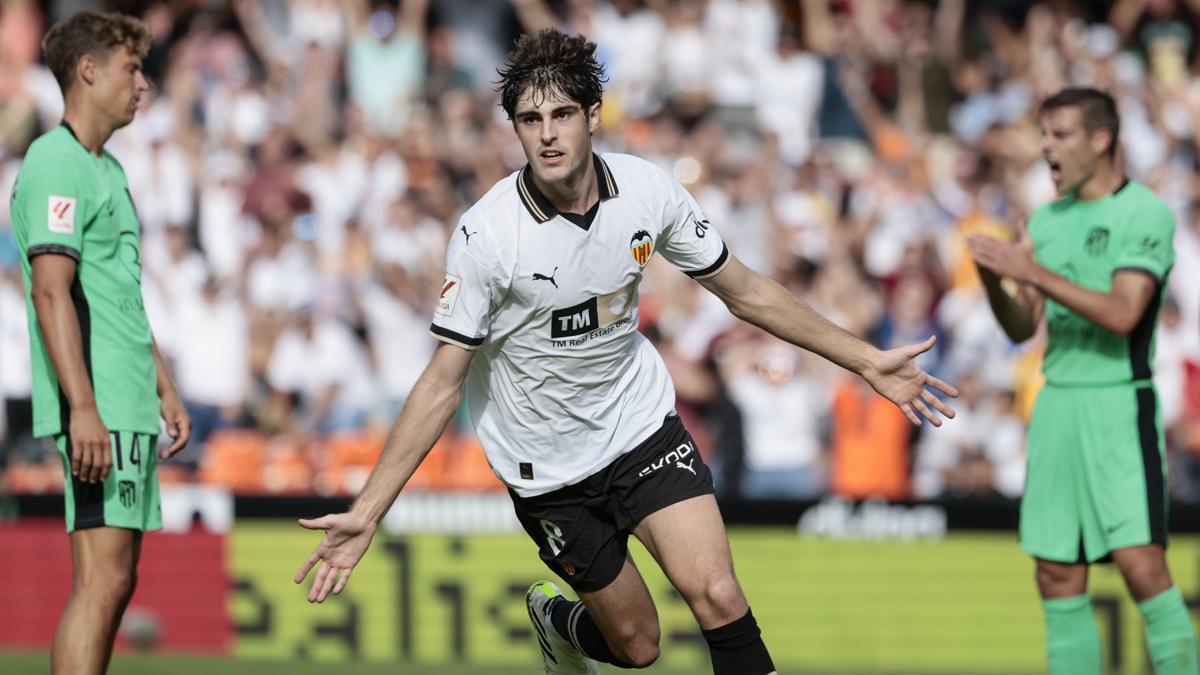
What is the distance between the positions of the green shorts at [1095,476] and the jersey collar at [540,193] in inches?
97.2

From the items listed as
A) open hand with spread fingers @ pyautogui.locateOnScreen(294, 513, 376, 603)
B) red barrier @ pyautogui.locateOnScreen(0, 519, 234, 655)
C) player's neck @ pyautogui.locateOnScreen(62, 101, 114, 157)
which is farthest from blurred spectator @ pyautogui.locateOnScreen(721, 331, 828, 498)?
open hand with spread fingers @ pyautogui.locateOnScreen(294, 513, 376, 603)

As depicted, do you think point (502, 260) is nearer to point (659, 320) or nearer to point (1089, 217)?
point (1089, 217)

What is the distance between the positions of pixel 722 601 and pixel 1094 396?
2.23 m

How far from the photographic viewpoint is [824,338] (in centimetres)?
604

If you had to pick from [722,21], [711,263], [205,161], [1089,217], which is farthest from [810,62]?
[711,263]

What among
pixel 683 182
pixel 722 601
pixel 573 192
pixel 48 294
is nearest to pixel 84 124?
pixel 48 294

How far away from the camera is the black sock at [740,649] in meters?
5.84

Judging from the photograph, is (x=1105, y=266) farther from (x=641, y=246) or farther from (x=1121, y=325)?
(x=641, y=246)

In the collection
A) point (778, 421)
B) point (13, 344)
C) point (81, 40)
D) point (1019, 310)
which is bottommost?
point (778, 421)

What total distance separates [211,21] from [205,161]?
6.23ft

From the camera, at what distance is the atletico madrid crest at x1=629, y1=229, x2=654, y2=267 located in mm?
5910

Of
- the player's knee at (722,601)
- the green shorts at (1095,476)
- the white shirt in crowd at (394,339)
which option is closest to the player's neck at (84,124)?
the player's knee at (722,601)

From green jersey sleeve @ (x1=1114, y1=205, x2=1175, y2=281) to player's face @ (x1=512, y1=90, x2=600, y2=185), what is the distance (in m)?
2.70

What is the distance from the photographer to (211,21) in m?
15.5
